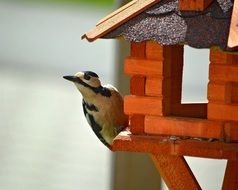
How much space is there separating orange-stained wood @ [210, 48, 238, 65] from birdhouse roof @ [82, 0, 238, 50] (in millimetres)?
126

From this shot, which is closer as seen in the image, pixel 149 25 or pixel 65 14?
pixel 149 25

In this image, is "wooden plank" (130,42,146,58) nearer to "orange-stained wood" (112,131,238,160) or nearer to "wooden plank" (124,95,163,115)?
"wooden plank" (124,95,163,115)

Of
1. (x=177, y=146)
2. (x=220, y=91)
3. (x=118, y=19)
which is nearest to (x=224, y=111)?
(x=220, y=91)

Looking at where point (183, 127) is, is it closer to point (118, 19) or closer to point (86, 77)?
point (118, 19)

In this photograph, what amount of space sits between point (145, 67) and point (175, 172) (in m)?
0.32

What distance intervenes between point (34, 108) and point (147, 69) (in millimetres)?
5014

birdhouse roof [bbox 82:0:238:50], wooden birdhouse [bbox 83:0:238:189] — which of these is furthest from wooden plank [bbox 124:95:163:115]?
birdhouse roof [bbox 82:0:238:50]

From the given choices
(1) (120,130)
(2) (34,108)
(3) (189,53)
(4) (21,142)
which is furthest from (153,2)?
(3) (189,53)

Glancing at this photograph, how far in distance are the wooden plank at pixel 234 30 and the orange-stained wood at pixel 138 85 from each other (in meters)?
0.37

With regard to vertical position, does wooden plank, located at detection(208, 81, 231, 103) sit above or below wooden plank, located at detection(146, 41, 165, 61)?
below

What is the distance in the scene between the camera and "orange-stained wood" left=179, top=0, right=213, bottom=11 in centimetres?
277

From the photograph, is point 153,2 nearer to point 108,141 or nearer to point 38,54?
point 108,141

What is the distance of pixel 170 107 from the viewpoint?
9.91 feet

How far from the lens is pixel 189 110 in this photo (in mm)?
3168
